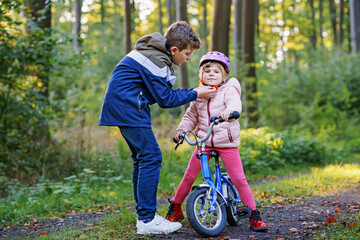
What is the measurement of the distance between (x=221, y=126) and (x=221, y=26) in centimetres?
618

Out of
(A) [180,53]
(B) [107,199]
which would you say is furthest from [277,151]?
(A) [180,53]

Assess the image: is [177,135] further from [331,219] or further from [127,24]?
[127,24]

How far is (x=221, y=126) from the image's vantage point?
3783 mm

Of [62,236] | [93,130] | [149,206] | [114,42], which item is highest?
[114,42]

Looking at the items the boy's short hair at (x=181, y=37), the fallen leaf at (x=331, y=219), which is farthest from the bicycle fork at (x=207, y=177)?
the fallen leaf at (x=331, y=219)

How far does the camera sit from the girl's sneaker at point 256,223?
3.71 meters

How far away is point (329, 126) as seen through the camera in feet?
38.8

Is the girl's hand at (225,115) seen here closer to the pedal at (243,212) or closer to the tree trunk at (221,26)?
the pedal at (243,212)

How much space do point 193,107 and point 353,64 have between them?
547 inches

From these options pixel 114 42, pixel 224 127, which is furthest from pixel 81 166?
pixel 114 42

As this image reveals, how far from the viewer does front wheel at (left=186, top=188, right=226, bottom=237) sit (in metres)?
3.42

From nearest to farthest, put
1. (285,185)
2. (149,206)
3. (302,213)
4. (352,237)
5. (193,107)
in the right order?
1. (352,237)
2. (149,206)
3. (193,107)
4. (302,213)
5. (285,185)

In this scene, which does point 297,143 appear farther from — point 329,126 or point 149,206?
point 149,206

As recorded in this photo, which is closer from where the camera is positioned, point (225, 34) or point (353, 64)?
point (225, 34)
